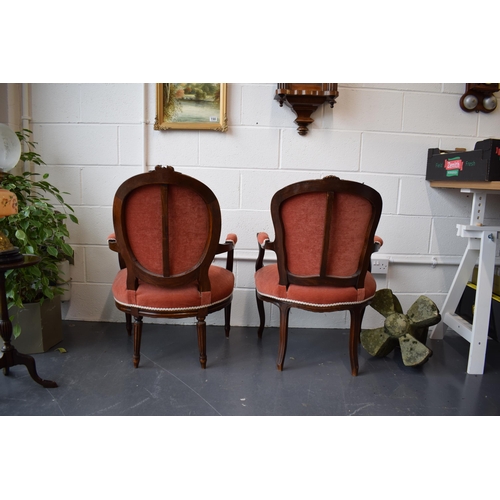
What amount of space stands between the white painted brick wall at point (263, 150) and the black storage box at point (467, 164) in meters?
0.11

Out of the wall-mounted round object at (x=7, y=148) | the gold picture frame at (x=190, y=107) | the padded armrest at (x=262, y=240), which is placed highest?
the gold picture frame at (x=190, y=107)

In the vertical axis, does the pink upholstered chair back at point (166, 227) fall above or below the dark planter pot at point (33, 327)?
above

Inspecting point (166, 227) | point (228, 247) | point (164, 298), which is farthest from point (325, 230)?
point (164, 298)

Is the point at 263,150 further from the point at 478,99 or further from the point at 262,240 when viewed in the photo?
the point at 478,99

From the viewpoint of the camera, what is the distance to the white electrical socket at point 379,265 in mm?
2672

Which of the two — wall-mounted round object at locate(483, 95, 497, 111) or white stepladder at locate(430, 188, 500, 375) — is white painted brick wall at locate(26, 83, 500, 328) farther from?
white stepladder at locate(430, 188, 500, 375)

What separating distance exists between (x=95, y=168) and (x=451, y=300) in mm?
2383

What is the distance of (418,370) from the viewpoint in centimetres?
213

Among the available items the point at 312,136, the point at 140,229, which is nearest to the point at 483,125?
the point at 312,136

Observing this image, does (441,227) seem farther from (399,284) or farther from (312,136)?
(312,136)

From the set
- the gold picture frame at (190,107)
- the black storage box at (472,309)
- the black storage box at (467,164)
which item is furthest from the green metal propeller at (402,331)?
the gold picture frame at (190,107)

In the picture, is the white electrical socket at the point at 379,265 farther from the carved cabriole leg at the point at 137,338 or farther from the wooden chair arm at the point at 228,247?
the carved cabriole leg at the point at 137,338
